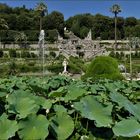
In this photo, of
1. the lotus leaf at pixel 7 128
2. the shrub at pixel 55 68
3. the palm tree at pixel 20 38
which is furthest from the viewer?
the palm tree at pixel 20 38

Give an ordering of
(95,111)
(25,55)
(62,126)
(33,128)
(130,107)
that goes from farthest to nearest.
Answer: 1. (25,55)
2. (130,107)
3. (95,111)
4. (62,126)
5. (33,128)

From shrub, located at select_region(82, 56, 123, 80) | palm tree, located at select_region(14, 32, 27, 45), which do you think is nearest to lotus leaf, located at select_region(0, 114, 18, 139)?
shrub, located at select_region(82, 56, 123, 80)

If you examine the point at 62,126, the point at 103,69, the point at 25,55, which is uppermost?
the point at 62,126

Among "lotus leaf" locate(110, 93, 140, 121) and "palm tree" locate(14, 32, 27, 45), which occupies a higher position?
"lotus leaf" locate(110, 93, 140, 121)

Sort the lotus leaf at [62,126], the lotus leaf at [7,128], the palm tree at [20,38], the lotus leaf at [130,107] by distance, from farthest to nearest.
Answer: the palm tree at [20,38], the lotus leaf at [130,107], the lotus leaf at [62,126], the lotus leaf at [7,128]

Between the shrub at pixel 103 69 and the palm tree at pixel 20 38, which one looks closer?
the shrub at pixel 103 69

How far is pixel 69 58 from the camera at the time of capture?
2719 inches

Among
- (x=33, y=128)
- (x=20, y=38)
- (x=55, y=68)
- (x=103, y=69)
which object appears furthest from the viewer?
(x=20, y=38)

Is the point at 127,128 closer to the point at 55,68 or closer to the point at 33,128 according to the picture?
the point at 33,128

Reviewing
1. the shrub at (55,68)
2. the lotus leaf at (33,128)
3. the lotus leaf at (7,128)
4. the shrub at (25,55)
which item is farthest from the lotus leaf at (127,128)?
the shrub at (25,55)

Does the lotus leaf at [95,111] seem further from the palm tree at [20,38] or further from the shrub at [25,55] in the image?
the palm tree at [20,38]

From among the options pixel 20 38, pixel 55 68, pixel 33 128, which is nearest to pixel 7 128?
pixel 33 128

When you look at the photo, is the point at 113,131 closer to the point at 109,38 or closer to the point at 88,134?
the point at 88,134

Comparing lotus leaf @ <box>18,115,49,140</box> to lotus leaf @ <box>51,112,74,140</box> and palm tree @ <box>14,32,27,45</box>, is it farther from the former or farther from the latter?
palm tree @ <box>14,32,27,45</box>
